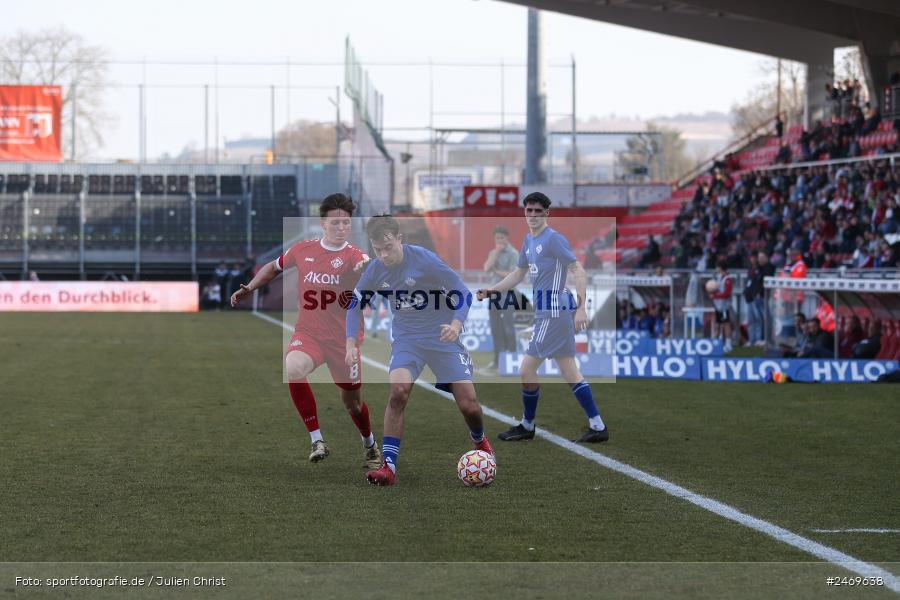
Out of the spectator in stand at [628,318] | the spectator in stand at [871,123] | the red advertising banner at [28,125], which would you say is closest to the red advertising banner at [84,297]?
the red advertising banner at [28,125]

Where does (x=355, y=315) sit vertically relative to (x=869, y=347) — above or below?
above

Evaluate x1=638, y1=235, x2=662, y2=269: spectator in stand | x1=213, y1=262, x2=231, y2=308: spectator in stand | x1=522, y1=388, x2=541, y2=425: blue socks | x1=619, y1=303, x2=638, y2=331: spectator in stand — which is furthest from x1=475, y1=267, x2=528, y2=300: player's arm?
x1=213, y1=262, x2=231, y2=308: spectator in stand

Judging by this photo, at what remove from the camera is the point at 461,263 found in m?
34.9

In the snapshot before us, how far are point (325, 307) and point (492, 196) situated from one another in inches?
1115

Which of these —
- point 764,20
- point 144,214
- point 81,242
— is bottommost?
point 81,242

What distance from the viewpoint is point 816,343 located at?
1900cm

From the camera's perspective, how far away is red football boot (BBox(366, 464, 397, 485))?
8266 mm

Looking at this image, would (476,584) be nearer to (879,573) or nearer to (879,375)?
(879,573)

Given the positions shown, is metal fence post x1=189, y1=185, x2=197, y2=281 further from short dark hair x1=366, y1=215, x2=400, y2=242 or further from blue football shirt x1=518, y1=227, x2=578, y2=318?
short dark hair x1=366, y1=215, x2=400, y2=242

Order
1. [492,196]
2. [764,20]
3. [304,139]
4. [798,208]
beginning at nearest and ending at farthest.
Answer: [798,208] < [764,20] < [492,196] < [304,139]

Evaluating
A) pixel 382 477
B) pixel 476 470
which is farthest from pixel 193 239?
pixel 476 470

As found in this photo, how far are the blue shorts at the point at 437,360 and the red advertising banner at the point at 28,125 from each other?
4215 centimetres

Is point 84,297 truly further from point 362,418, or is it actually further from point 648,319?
point 362,418

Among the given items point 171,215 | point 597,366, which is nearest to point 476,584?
point 597,366
